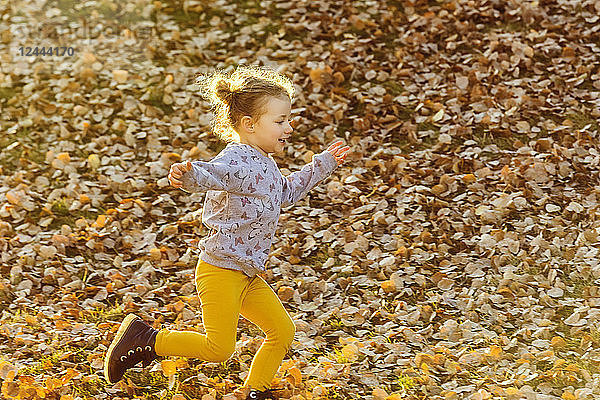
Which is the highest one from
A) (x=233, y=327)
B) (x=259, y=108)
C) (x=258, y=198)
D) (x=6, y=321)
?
(x=259, y=108)

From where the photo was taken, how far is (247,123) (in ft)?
12.1

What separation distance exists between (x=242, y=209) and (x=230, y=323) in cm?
52

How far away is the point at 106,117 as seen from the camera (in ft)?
22.2

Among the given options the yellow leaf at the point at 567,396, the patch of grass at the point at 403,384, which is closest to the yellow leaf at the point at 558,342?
the yellow leaf at the point at 567,396

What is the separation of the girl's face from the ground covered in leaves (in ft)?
3.97

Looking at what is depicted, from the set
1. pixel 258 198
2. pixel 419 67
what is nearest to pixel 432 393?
pixel 258 198

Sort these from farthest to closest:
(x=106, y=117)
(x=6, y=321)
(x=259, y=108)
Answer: (x=106, y=117) < (x=6, y=321) < (x=259, y=108)

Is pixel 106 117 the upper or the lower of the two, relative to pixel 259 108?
lower

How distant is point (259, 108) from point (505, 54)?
3900 mm

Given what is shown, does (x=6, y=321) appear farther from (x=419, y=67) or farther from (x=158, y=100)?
(x=419, y=67)

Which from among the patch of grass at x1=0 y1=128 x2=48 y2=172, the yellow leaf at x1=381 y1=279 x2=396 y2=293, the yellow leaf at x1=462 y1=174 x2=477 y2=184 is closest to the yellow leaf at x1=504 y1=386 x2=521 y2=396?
the yellow leaf at x1=381 y1=279 x2=396 y2=293

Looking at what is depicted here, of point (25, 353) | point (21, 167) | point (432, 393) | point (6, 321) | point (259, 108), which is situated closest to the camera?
point (259, 108)

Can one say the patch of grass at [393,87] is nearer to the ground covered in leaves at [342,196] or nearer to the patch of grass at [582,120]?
the ground covered in leaves at [342,196]

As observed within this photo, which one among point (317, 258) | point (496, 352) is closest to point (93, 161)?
point (317, 258)
